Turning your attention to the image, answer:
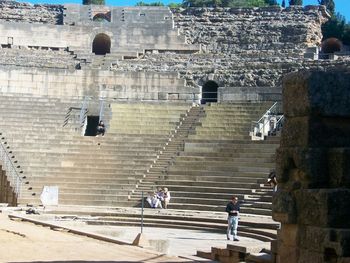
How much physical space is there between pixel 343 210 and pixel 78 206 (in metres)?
12.8

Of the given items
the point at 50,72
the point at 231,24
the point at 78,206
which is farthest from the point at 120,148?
the point at 231,24

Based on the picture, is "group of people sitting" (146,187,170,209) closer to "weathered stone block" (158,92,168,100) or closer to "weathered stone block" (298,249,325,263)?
"weathered stone block" (158,92,168,100)

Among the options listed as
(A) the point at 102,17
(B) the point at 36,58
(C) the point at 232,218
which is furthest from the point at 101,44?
(C) the point at 232,218

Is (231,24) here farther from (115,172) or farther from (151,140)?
(115,172)

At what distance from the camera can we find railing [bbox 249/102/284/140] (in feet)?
69.8

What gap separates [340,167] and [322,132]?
376 millimetres

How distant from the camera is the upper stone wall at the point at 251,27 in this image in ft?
113

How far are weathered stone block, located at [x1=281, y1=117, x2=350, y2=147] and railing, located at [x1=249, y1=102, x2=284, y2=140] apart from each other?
15214 millimetres

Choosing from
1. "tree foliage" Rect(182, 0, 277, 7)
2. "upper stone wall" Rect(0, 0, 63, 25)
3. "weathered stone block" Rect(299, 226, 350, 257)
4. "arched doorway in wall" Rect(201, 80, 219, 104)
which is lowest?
"weathered stone block" Rect(299, 226, 350, 257)

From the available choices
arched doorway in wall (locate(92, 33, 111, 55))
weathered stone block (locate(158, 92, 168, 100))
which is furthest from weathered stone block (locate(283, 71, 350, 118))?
arched doorway in wall (locate(92, 33, 111, 55))

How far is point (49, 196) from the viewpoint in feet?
56.5

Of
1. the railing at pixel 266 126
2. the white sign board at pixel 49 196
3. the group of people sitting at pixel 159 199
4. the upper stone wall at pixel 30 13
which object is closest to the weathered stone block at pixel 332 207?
the group of people sitting at pixel 159 199

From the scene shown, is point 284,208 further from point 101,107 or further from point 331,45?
point 331,45

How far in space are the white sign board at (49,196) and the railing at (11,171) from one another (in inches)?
50.5
